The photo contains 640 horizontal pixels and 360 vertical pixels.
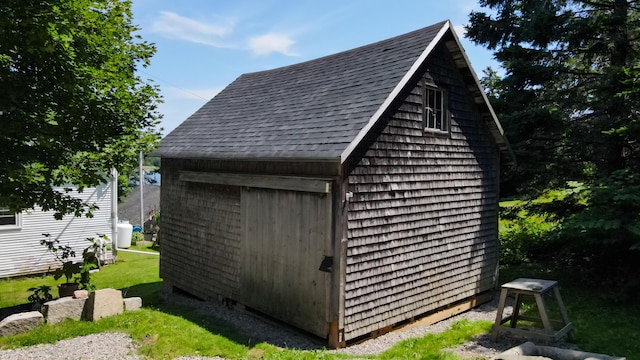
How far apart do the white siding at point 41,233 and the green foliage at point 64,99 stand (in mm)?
7288

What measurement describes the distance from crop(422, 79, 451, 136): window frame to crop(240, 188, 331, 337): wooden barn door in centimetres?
313

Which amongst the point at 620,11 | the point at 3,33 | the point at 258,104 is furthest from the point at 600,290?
the point at 3,33

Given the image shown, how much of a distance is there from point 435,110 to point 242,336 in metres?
6.27

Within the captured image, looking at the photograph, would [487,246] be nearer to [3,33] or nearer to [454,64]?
[454,64]

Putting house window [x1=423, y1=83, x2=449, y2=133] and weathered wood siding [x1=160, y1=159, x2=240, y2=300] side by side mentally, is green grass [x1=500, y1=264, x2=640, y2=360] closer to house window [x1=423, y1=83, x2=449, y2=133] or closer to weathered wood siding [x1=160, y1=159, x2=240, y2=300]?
house window [x1=423, y1=83, x2=449, y2=133]

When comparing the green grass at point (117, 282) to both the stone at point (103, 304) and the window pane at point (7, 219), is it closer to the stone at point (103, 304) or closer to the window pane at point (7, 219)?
the window pane at point (7, 219)

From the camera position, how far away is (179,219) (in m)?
12.0

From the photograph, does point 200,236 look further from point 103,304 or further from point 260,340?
point 260,340

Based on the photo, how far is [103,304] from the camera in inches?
347

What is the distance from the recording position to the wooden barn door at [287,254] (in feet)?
26.9

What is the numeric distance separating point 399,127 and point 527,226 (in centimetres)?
1043

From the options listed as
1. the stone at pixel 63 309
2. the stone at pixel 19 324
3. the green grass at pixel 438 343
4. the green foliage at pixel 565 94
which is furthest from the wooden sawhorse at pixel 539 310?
the stone at pixel 19 324

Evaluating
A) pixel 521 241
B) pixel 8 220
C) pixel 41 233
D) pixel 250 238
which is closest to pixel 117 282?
pixel 41 233

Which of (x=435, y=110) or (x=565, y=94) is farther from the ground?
(x=565, y=94)
